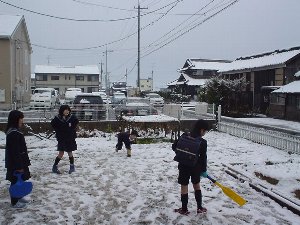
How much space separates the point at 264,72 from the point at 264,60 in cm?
128

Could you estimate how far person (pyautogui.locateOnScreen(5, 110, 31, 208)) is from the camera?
5652 mm

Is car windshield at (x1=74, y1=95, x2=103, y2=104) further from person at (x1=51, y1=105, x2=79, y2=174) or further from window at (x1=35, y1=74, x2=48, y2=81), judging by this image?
window at (x1=35, y1=74, x2=48, y2=81)

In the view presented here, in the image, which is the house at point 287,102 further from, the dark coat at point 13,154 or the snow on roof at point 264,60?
the dark coat at point 13,154

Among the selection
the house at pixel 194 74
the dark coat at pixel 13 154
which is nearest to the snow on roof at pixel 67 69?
the house at pixel 194 74

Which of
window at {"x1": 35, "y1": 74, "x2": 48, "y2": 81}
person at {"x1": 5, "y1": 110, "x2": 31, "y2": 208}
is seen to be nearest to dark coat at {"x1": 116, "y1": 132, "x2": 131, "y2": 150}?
person at {"x1": 5, "y1": 110, "x2": 31, "y2": 208}

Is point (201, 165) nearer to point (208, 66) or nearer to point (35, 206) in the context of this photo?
point (35, 206)

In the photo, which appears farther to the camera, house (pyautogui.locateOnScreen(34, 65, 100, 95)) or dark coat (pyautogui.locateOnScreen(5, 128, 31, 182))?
house (pyautogui.locateOnScreen(34, 65, 100, 95))

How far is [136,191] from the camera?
6.79 meters

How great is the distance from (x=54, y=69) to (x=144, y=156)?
60.7 meters

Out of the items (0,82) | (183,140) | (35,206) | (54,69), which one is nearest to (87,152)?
(35,206)

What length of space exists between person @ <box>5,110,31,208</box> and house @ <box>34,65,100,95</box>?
6031cm

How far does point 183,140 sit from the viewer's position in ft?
17.8

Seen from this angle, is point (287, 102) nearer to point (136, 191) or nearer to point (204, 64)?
point (136, 191)

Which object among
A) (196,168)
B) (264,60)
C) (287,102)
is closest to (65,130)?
(196,168)
